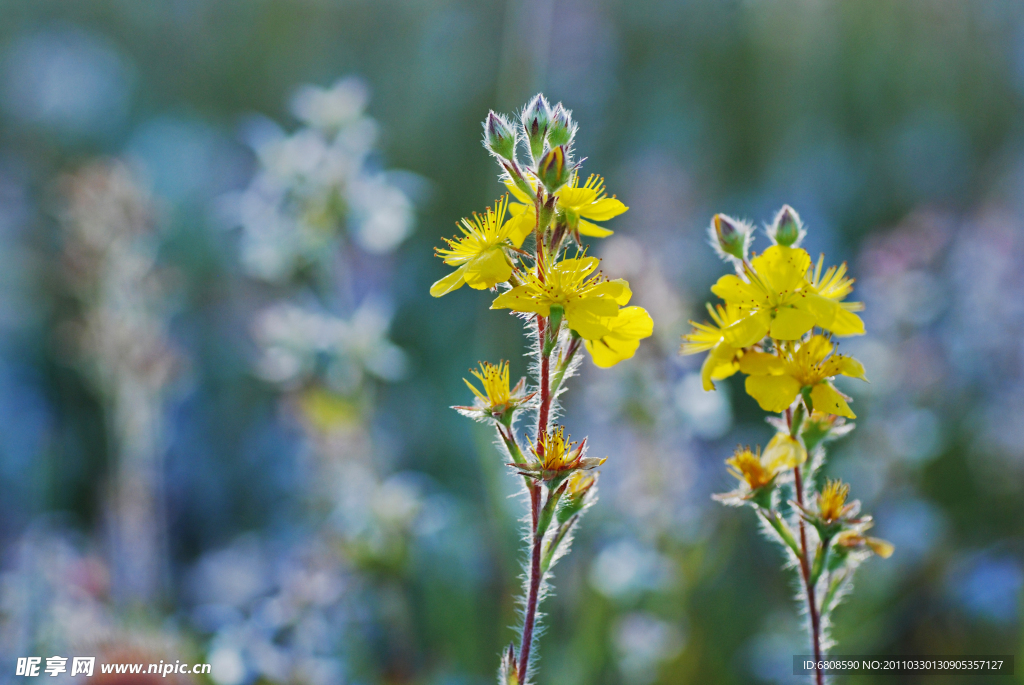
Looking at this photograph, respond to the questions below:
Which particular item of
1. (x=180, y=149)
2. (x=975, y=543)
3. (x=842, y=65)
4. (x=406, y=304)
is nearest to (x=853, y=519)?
(x=975, y=543)

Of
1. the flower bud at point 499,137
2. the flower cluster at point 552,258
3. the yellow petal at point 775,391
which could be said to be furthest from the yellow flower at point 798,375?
the flower bud at point 499,137

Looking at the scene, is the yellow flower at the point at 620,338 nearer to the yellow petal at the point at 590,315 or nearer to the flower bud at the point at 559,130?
the yellow petal at the point at 590,315

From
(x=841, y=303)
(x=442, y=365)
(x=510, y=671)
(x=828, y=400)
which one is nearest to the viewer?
(x=510, y=671)

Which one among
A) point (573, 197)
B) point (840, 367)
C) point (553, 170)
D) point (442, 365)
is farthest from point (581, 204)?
point (442, 365)

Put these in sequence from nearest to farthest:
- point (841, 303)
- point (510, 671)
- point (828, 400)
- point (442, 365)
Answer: point (510, 671)
point (828, 400)
point (841, 303)
point (442, 365)

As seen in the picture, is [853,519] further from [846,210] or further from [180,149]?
[180,149]

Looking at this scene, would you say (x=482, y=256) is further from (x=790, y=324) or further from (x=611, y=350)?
(x=790, y=324)

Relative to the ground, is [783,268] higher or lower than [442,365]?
lower
